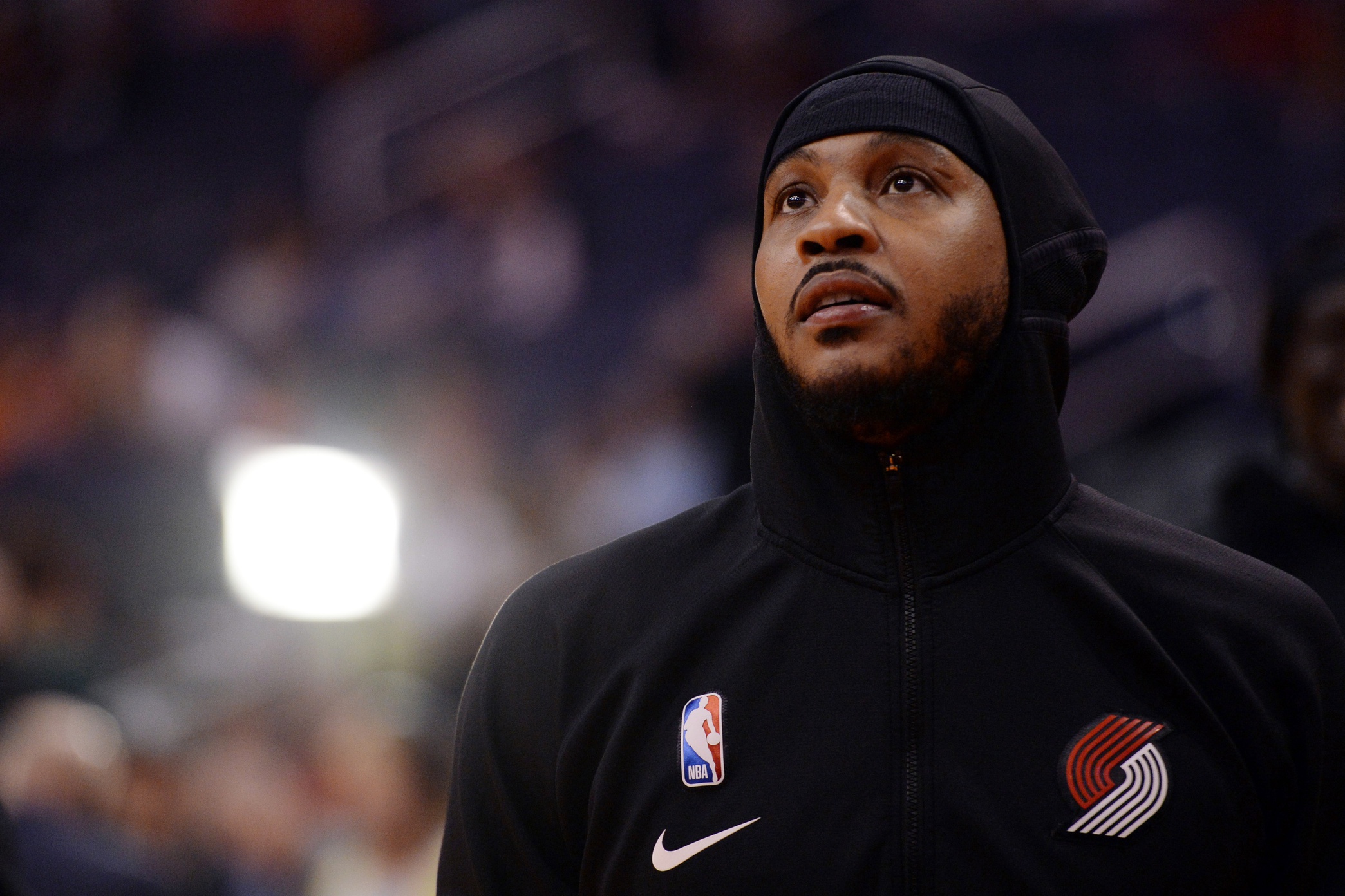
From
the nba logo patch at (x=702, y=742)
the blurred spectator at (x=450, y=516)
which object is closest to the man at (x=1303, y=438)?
the nba logo patch at (x=702, y=742)

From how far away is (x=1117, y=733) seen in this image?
1.51 meters

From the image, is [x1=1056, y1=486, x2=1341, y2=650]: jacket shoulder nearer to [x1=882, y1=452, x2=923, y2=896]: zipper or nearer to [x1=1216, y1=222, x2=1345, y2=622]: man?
[x1=882, y1=452, x2=923, y2=896]: zipper

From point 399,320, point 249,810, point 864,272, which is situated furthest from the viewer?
point 399,320

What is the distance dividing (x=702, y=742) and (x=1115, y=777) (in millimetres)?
446

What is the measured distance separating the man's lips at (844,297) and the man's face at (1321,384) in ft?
4.16

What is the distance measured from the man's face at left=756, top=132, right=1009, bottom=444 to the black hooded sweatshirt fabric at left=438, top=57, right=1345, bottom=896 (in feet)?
0.09

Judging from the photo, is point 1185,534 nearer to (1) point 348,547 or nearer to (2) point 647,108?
(1) point 348,547

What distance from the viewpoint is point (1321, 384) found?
2.48 meters

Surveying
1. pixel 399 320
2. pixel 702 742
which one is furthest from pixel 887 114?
pixel 399 320

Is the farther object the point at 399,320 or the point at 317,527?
the point at 399,320

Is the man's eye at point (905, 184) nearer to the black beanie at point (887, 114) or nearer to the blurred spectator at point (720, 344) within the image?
the black beanie at point (887, 114)

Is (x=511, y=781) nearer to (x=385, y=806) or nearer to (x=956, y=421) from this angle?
(x=956, y=421)

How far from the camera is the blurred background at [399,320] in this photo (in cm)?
487

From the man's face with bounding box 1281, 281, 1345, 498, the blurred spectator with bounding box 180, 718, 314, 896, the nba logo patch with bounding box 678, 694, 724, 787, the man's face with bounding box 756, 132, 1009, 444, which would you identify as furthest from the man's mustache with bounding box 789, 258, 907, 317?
the blurred spectator with bounding box 180, 718, 314, 896
